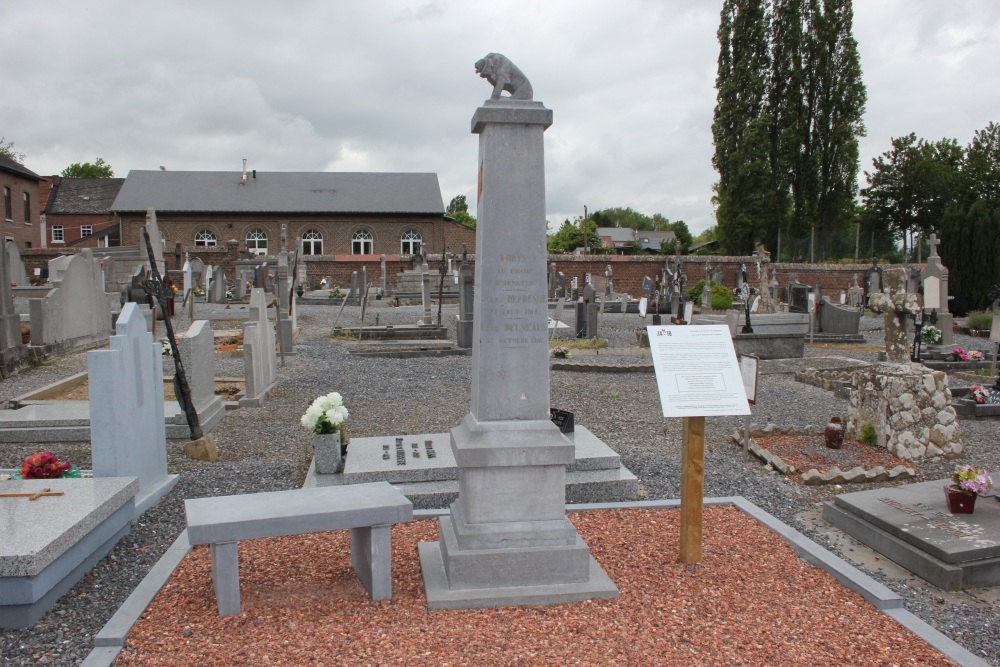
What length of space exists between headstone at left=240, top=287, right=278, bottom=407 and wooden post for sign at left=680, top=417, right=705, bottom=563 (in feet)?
19.9

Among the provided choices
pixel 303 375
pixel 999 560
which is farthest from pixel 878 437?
pixel 303 375

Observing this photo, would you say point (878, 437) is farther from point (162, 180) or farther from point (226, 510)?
point (162, 180)

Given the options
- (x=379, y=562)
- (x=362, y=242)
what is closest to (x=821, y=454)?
(x=379, y=562)

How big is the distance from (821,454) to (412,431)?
414cm

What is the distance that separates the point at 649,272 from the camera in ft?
117

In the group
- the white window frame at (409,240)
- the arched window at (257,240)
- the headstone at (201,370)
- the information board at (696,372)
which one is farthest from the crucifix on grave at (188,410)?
the arched window at (257,240)

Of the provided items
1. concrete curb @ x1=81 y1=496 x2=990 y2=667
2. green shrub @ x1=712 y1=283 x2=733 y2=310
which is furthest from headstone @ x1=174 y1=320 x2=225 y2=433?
green shrub @ x1=712 y1=283 x2=733 y2=310

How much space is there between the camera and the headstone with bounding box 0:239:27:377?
10.5m

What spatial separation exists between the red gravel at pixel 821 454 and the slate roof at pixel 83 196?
54057 millimetres

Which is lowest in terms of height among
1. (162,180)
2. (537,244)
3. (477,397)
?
(477,397)

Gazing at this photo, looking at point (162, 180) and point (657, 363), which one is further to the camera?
point (162, 180)

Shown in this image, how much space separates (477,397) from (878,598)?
236 cm

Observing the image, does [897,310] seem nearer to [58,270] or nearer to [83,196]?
[58,270]

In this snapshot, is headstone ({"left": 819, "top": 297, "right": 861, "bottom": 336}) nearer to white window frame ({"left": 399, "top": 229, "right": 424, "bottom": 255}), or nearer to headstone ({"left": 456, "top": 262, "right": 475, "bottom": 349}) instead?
headstone ({"left": 456, "top": 262, "right": 475, "bottom": 349})
